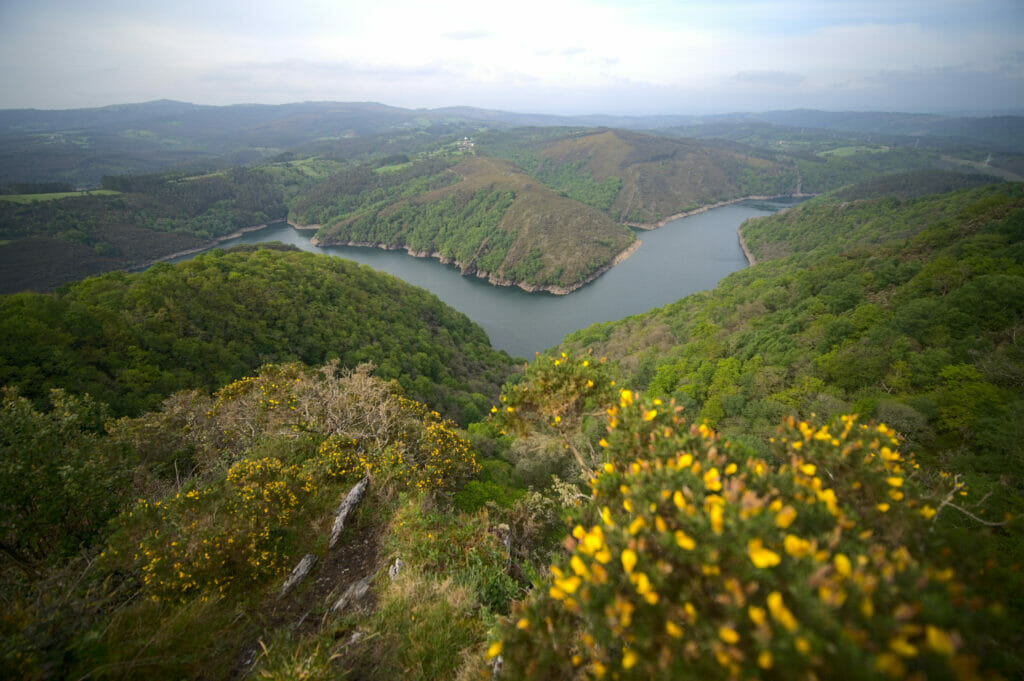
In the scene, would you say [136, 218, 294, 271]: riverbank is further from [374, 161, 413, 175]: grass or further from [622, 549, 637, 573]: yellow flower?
[622, 549, 637, 573]: yellow flower

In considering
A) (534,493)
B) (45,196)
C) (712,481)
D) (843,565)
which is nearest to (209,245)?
(45,196)

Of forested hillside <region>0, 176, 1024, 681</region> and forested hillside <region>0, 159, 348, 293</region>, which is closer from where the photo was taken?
forested hillside <region>0, 176, 1024, 681</region>

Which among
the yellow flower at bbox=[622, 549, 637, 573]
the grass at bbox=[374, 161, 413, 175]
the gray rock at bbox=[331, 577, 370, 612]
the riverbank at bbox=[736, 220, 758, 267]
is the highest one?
the grass at bbox=[374, 161, 413, 175]

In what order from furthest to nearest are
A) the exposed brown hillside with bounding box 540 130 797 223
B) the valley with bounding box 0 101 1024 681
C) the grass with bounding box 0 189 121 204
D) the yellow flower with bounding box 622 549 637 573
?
the exposed brown hillside with bounding box 540 130 797 223 → the grass with bounding box 0 189 121 204 → the yellow flower with bounding box 622 549 637 573 → the valley with bounding box 0 101 1024 681

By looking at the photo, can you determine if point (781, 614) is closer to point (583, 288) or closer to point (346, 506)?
point (346, 506)

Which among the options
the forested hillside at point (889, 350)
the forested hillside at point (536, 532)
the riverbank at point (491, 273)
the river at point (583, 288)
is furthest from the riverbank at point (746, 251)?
the forested hillside at point (536, 532)

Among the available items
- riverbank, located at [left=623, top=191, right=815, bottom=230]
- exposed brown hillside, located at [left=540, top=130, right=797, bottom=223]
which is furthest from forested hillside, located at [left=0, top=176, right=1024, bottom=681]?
exposed brown hillside, located at [left=540, top=130, right=797, bottom=223]

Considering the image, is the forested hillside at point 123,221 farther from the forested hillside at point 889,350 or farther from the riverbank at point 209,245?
the forested hillside at point 889,350
